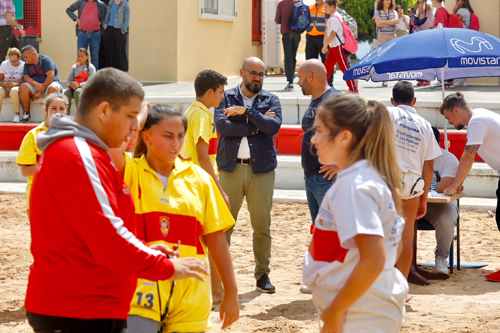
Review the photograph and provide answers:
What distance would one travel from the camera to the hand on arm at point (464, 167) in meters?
5.75

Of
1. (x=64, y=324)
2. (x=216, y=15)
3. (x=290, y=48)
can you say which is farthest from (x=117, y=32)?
(x=64, y=324)

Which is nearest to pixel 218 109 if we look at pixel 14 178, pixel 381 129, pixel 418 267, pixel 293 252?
pixel 293 252

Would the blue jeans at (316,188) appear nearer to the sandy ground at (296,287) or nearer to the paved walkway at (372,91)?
the sandy ground at (296,287)

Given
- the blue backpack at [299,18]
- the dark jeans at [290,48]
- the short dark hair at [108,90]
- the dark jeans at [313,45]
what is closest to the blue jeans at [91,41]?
the dark jeans at [290,48]

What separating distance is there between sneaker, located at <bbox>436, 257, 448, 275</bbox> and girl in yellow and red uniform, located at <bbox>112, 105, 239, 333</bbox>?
3.82 m

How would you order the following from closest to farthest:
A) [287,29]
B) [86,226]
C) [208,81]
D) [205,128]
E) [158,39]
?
[86,226] → [205,128] → [208,81] → [287,29] → [158,39]

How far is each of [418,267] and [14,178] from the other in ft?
26.1

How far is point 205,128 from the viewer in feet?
15.8

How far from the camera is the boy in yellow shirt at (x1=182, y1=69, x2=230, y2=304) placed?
4812 millimetres

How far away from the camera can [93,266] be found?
6.60 feet

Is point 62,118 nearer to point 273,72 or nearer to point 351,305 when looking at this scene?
point 351,305

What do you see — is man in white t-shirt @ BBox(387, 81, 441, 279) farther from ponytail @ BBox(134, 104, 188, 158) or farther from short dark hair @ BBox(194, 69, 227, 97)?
ponytail @ BBox(134, 104, 188, 158)

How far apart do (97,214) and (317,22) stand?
37.0 feet

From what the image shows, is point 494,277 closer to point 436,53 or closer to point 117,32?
point 436,53
